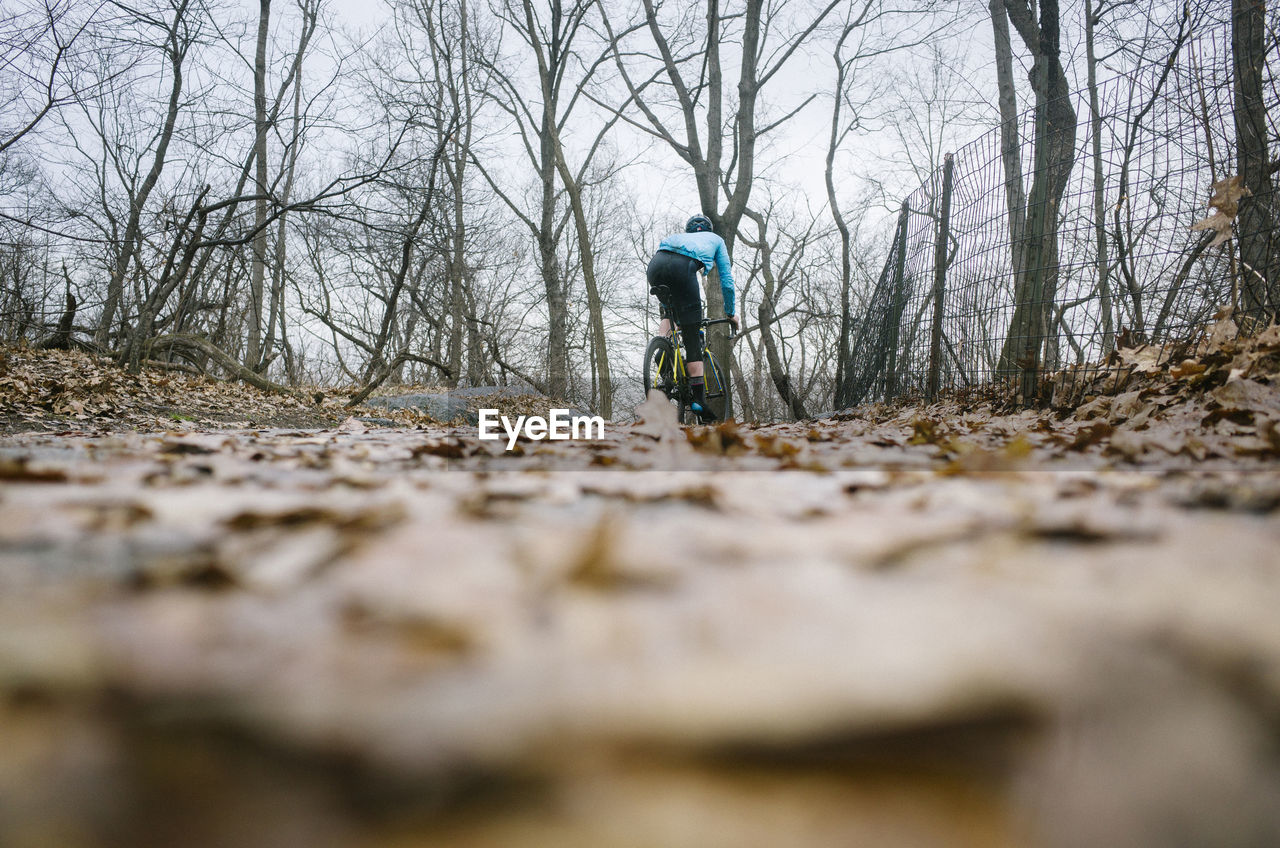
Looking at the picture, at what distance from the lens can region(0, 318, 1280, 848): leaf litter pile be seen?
30cm

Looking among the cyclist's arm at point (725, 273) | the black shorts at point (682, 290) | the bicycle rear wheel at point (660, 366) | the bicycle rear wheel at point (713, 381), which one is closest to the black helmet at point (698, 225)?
the cyclist's arm at point (725, 273)

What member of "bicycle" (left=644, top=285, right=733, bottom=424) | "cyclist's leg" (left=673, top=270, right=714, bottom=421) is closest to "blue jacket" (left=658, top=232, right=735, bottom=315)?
"cyclist's leg" (left=673, top=270, right=714, bottom=421)

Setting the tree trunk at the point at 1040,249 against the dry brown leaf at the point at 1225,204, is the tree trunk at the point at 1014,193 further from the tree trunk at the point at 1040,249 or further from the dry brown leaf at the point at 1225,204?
the dry brown leaf at the point at 1225,204

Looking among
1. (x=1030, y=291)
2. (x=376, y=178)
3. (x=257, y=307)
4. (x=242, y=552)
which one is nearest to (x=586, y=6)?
(x=376, y=178)

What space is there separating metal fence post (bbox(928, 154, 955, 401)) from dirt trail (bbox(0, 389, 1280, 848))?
5921 millimetres

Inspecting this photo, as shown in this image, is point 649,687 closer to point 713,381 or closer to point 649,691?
point 649,691

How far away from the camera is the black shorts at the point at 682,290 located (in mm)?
6109

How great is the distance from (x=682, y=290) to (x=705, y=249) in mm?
547

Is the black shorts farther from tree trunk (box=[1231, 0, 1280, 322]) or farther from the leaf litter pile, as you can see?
the leaf litter pile

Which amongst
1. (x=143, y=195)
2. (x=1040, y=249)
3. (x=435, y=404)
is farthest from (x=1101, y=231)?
(x=143, y=195)

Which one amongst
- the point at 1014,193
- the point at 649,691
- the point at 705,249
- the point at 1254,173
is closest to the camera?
the point at 649,691

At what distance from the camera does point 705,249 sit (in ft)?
20.7

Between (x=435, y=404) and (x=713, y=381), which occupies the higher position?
(x=713, y=381)

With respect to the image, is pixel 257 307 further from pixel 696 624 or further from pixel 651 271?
pixel 696 624
